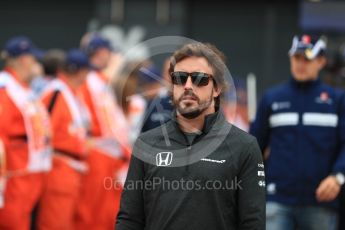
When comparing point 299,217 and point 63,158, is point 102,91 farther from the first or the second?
point 299,217

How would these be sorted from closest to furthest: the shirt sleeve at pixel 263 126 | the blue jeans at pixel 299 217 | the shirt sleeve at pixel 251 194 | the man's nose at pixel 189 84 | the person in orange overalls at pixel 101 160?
the shirt sleeve at pixel 251 194 → the man's nose at pixel 189 84 → the blue jeans at pixel 299 217 → the shirt sleeve at pixel 263 126 → the person in orange overalls at pixel 101 160

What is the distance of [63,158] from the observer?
9.84 metres

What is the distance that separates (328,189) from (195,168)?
209cm

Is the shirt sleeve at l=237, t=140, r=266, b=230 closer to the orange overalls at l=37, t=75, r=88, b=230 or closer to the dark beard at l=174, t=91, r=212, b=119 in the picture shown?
the dark beard at l=174, t=91, r=212, b=119

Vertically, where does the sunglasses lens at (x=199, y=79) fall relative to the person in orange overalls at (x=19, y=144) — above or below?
above

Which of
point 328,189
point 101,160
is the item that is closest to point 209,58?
point 328,189

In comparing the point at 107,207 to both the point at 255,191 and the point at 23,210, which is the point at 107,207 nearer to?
the point at 23,210

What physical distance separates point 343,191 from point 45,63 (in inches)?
184

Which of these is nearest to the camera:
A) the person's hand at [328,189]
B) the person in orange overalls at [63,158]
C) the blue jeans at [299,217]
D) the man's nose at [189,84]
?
the man's nose at [189,84]

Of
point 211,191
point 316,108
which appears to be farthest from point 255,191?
point 316,108

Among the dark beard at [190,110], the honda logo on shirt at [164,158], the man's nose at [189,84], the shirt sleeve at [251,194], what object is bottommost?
the shirt sleeve at [251,194]

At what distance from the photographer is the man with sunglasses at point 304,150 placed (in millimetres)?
6789

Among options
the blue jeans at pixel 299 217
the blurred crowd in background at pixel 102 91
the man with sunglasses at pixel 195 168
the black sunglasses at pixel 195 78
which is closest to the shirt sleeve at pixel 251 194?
the man with sunglasses at pixel 195 168

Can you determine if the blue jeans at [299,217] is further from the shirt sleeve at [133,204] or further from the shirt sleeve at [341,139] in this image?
the shirt sleeve at [133,204]
